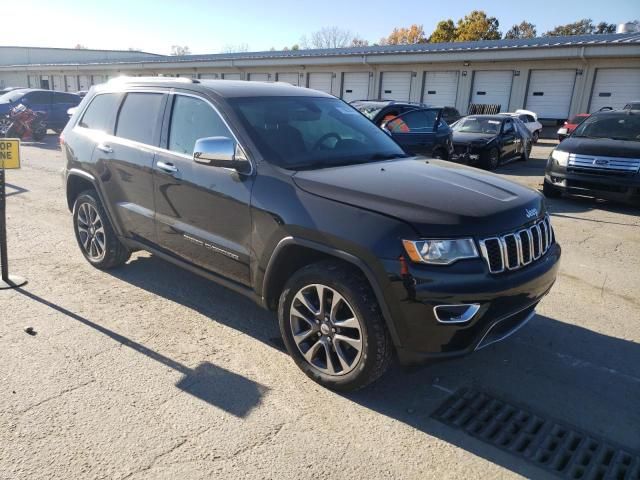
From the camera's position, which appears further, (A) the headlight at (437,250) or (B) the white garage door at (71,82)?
(B) the white garage door at (71,82)

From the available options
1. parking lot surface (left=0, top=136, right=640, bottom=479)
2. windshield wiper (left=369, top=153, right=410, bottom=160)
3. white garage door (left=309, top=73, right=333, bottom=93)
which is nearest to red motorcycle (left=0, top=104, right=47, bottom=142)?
parking lot surface (left=0, top=136, right=640, bottom=479)

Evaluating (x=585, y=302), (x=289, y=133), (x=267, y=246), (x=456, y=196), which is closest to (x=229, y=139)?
(x=289, y=133)

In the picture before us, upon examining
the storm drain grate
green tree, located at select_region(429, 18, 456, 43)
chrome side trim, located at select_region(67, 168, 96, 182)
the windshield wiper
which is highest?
green tree, located at select_region(429, 18, 456, 43)

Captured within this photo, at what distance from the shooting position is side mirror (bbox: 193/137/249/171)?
11.1 feet

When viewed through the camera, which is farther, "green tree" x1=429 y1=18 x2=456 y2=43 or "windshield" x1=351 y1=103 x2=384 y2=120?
"green tree" x1=429 y1=18 x2=456 y2=43

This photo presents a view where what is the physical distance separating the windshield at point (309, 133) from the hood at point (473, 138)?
352 inches

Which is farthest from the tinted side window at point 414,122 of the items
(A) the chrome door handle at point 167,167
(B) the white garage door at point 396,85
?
(B) the white garage door at point 396,85

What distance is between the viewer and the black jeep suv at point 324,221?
9.04 ft

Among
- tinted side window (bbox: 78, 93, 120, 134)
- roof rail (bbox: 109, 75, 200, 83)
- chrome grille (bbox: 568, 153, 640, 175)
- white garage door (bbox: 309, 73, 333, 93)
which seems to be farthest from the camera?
white garage door (bbox: 309, 73, 333, 93)

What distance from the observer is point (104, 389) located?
312 cm

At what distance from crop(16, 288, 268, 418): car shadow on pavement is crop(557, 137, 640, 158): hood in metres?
7.59

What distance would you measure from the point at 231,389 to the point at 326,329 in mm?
702

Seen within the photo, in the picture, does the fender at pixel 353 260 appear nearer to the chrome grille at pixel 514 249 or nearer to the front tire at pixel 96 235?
the chrome grille at pixel 514 249

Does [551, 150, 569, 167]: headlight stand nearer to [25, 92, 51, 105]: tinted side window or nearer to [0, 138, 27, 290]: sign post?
[0, 138, 27, 290]: sign post
